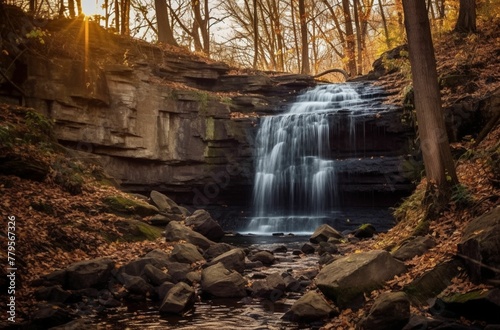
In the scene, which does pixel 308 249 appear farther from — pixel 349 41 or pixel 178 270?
pixel 349 41

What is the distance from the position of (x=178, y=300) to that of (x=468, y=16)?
54.7ft

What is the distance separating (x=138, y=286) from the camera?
7.74 metres

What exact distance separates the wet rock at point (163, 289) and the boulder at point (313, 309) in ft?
8.16

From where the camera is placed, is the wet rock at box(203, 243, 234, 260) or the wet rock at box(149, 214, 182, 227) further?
the wet rock at box(149, 214, 182, 227)

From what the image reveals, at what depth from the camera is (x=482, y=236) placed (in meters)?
5.30

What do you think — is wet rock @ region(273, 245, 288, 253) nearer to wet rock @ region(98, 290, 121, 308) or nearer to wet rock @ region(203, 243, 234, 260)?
wet rock @ region(203, 243, 234, 260)

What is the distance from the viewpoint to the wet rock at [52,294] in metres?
6.87

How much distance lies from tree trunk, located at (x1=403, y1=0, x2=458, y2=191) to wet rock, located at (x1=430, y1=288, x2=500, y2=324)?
3240mm

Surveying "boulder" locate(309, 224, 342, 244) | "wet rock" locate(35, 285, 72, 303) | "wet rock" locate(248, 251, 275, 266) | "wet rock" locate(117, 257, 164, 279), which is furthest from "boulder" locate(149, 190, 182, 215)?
"wet rock" locate(35, 285, 72, 303)

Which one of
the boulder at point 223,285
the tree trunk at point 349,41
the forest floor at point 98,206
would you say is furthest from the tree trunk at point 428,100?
the tree trunk at point 349,41

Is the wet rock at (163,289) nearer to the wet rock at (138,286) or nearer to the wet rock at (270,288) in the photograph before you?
the wet rock at (138,286)

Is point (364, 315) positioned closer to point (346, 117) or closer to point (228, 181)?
point (346, 117)

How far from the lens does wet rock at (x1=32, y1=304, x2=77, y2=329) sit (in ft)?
Answer: 19.2

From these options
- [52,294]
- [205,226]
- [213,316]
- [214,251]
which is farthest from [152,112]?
[213,316]
